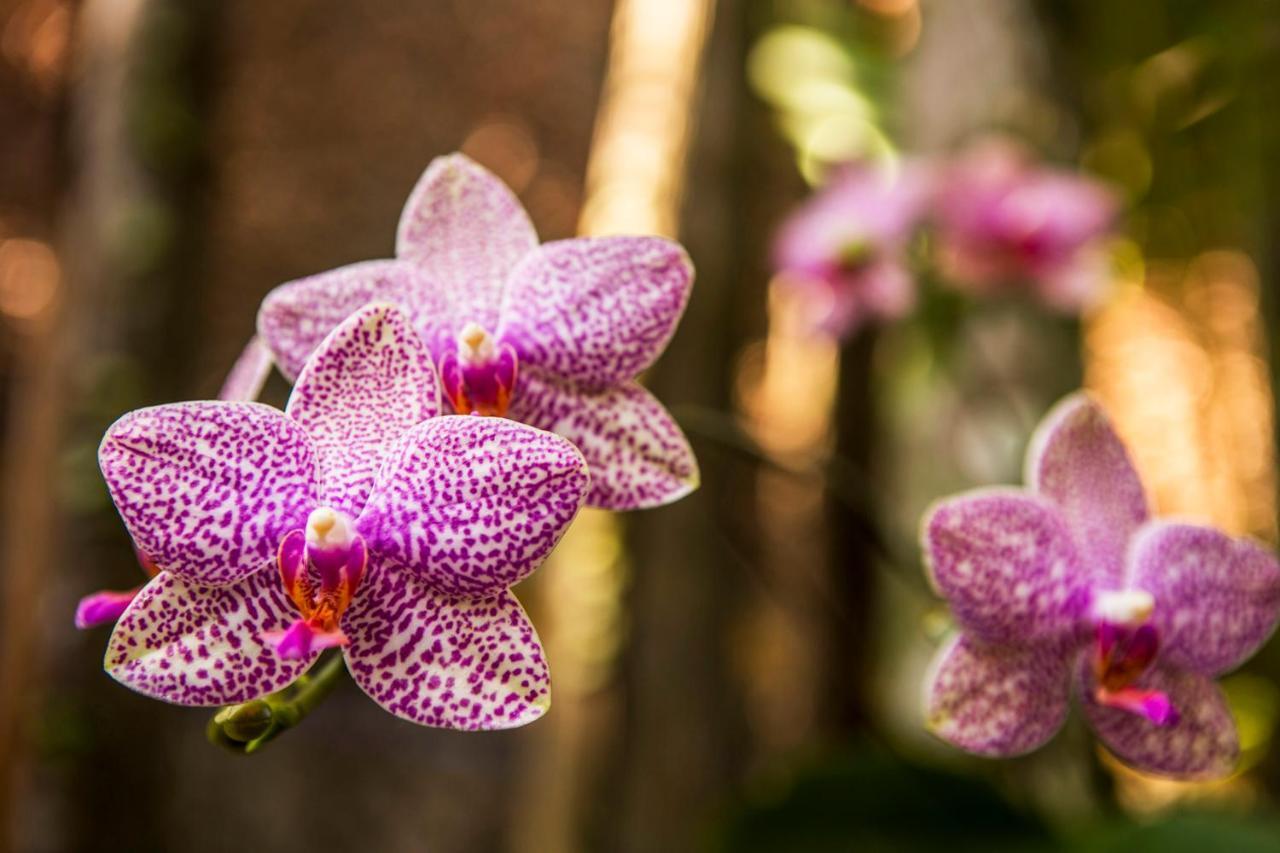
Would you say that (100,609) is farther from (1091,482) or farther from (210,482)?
(1091,482)

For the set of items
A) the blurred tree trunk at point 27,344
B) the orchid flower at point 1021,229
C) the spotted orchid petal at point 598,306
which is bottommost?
the blurred tree trunk at point 27,344

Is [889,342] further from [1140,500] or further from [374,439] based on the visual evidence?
[374,439]

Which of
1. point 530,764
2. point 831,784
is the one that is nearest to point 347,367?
point 831,784

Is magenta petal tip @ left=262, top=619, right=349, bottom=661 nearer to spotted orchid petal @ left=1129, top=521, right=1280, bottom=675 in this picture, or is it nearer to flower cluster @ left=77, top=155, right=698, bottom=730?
flower cluster @ left=77, top=155, right=698, bottom=730

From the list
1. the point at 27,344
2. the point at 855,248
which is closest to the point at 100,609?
the point at 855,248

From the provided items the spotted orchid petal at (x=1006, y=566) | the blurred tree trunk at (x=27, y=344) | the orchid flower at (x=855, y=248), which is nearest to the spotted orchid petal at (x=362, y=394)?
the spotted orchid petal at (x=1006, y=566)

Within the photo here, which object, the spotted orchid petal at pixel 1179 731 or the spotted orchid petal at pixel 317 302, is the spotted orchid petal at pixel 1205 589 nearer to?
the spotted orchid petal at pixel 1179 731

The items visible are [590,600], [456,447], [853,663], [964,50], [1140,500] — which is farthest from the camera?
[853,663]
